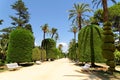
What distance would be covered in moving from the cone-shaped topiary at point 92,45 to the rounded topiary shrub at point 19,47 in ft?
39.0

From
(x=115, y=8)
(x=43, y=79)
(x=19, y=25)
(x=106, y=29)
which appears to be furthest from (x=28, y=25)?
(x=43, y=79)

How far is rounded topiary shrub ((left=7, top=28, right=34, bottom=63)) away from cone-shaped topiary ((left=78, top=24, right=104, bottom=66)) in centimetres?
1188

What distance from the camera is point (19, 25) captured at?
247 ft

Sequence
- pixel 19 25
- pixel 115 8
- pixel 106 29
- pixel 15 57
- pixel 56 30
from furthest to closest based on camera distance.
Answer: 1. pixel 56 30
2. pixel 19 25
3. pixel 115 8
4. pixel 15 57
5. pixel 106 29

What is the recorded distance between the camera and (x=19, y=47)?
4088 cm

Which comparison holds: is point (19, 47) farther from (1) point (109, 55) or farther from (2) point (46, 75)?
(2) point (46, 75)

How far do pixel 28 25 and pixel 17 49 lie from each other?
1423 inches

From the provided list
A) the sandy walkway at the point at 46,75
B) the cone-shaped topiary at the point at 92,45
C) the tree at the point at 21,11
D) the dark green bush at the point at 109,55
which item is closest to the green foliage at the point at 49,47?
the tree at the point at 21,11

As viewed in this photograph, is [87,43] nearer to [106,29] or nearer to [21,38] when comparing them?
[106,29]

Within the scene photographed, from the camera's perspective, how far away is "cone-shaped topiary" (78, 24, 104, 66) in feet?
103

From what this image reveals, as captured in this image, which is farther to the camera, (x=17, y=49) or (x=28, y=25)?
(x=28, y=25)

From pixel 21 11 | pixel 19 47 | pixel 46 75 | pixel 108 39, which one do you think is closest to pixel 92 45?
A: pixel 108 39

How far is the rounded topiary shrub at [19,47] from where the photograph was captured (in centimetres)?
4044

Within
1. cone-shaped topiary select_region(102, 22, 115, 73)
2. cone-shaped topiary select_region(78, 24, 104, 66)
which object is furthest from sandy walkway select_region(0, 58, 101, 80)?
cone-shaped topiary select_region(78, 24, 104, 66)
